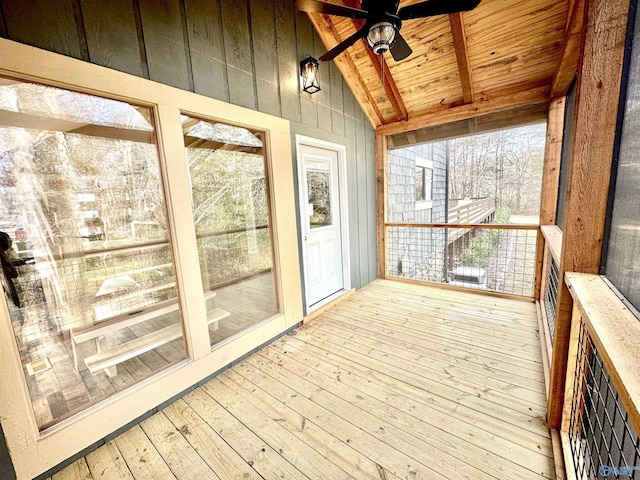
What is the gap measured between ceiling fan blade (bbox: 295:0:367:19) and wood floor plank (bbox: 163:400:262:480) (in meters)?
2.65

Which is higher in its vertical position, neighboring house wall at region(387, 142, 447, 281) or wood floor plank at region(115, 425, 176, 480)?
neighboring house wall at region(387, 142, 447, 281)

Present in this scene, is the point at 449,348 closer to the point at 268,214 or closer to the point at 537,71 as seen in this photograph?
the point at 268,214

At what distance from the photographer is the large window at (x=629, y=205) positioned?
98 centimetres

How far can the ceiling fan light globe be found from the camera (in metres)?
1.68

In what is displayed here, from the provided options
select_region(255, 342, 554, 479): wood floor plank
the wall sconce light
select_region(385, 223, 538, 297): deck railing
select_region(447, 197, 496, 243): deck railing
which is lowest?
select_region(255, 342, 554, 479): wood floor plank

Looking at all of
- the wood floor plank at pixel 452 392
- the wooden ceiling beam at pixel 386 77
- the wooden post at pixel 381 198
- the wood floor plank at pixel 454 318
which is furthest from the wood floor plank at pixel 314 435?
the wooden ceiling beam at pixel 386 77

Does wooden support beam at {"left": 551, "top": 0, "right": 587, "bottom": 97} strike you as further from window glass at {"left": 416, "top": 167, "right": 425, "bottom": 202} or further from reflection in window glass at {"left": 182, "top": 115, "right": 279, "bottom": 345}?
window glass at {"left": 416, "top": 167, "right": 425, "bottom": 202}

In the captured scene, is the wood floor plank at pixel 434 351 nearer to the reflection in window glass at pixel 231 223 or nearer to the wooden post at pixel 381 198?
the reflection in window glass at pixel 231 223

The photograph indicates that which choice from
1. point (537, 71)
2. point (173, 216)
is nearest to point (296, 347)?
point (173, 216)

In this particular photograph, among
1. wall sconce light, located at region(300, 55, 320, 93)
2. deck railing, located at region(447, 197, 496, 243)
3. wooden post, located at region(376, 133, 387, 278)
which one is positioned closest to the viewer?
wall sconce light, located at region(300, 55, 320, 93)

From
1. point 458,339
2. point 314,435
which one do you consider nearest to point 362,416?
point 314,435

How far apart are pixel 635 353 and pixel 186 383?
2.38 metres

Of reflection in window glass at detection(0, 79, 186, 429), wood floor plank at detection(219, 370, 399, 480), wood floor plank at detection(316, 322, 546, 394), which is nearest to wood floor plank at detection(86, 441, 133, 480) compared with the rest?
reflection in window glass at detection(0, 79, 186, 429)

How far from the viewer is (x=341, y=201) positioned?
3.58 m
